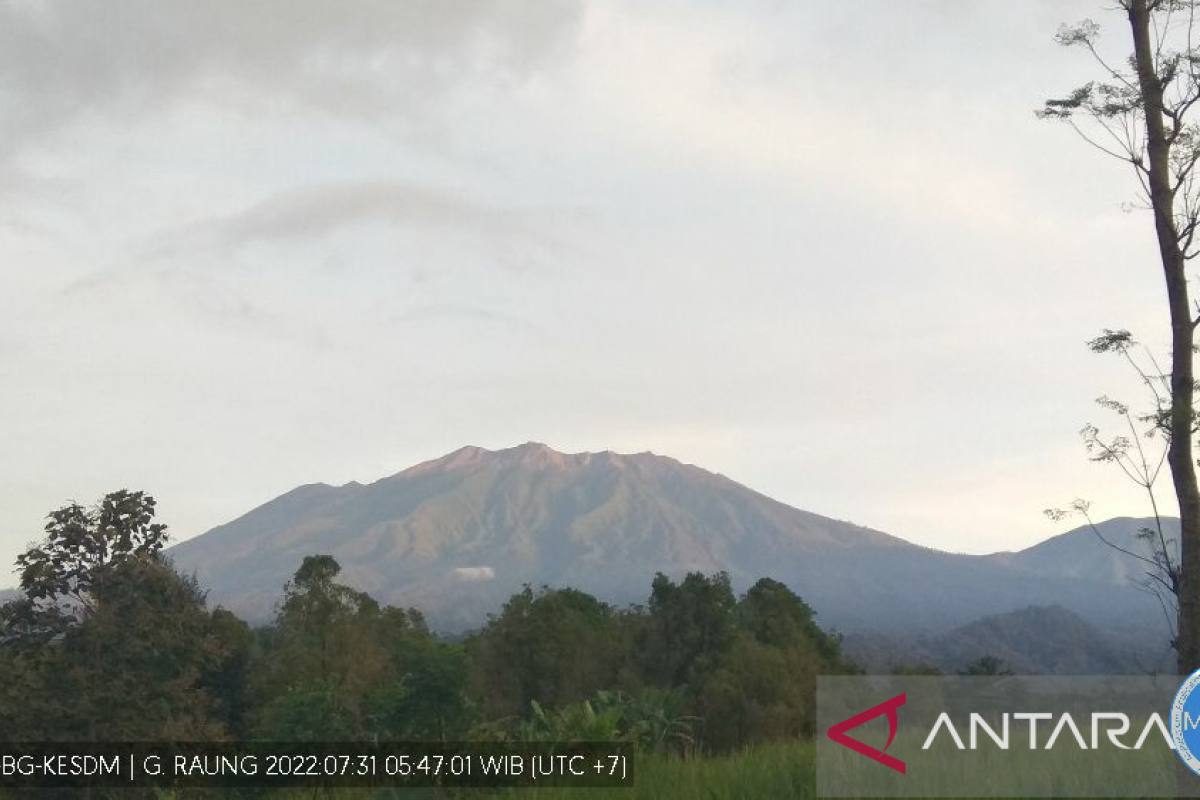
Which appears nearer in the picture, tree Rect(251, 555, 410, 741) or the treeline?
the treeline

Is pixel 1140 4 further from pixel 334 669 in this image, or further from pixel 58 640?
pixel 334 669

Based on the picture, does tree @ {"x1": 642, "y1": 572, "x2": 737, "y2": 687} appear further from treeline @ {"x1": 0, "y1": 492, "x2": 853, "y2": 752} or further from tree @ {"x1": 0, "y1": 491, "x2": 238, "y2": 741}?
tree @ {"x1": 0, "y1": 491, "x2": 238, "y2": 741}

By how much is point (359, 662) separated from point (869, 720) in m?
36.2

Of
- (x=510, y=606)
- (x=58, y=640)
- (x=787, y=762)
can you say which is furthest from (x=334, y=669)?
(x=787, y=762)

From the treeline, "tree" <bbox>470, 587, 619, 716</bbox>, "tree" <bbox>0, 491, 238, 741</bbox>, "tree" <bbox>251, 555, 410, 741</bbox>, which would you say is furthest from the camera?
"tree" <bbox>470, 587, 619, 716</bbox>

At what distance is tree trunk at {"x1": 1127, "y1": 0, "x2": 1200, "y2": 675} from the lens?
11.2 m

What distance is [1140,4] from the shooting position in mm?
12766

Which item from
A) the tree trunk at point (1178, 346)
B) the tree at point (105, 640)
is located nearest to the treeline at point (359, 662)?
the tree at point (105, 640)

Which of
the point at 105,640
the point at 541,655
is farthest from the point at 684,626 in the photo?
the point at 105,640

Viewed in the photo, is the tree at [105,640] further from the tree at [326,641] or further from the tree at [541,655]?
the tree at [541,655]

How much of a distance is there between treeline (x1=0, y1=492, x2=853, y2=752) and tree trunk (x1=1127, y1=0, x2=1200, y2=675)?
17.8 ft

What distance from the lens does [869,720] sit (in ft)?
42.2

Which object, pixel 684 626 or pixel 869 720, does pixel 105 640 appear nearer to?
pixel 869 720

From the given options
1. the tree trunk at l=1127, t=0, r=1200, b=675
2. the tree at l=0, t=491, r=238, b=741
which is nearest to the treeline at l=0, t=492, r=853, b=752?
the tree at l=0, t=491, r=238, b=741
